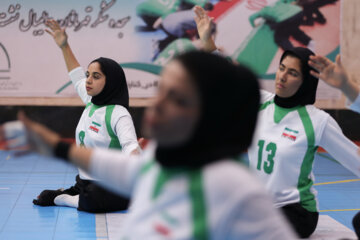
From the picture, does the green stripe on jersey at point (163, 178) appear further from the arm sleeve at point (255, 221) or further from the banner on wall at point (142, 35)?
the banner on wall at point (142, 35)

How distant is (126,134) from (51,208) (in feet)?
3.46

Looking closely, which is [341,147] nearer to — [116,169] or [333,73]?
[333,73]

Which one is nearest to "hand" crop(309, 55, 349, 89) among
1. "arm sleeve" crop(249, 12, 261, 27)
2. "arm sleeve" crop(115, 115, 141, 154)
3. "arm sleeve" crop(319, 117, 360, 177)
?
"arm sleeve" crop(319, 117, 360, 177)

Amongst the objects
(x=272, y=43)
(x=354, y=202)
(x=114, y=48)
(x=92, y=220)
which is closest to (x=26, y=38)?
(x=114, y=48)

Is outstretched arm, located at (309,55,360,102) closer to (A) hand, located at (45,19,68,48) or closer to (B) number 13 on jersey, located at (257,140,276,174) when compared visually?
(B) number 13 on jersey, located at (257,140,276,174)

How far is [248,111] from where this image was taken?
4.29 ft

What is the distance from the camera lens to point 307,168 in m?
3.42

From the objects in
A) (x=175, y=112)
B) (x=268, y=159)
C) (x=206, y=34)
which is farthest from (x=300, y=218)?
(x=175, y=112)

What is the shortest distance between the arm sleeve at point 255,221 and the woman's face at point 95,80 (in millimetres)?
3301

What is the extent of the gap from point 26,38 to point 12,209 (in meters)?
4.26

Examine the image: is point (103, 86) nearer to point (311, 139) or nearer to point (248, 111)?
point (311, 139)

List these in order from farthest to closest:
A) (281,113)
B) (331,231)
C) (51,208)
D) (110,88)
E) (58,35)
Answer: (58,35) < (51,208) < (110,88) < (331,231) < (281,113)

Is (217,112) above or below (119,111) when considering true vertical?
above

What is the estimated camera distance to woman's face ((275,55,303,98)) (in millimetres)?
3398
